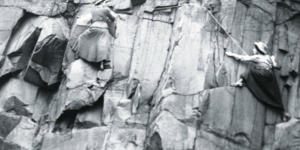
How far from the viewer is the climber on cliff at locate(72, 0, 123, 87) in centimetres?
2666

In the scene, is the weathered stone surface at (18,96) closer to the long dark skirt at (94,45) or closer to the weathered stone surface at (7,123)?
the weathered stone surface at (7,123)

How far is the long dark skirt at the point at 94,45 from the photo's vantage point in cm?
2677

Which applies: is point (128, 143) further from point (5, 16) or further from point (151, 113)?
point (5, 16)

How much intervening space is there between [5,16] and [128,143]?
7265 millimetres

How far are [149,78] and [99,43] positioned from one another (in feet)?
7.05

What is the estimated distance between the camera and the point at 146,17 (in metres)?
27.1


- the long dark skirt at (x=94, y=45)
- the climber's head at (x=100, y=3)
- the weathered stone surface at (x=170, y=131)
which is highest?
the climber's head at (x=100, y=3)

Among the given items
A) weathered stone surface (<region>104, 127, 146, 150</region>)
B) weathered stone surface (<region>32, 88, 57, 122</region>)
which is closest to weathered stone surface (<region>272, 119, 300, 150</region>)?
weathered stone surface (<region>104, 127, 146, 150</region>)

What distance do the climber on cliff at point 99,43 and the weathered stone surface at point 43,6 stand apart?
70.2 inches

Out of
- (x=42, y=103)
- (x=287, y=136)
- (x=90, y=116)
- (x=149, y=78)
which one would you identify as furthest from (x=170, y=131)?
(x=42, y=103)

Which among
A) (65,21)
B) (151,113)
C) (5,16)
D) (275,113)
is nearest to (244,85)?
(275,113)

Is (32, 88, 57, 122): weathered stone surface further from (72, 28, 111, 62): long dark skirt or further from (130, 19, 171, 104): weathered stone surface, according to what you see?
(130, 19, 171, 104): weathered stone surface

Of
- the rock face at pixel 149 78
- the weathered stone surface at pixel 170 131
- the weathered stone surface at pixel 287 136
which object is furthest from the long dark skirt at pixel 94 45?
the weathered stone surface at pixel 287 136

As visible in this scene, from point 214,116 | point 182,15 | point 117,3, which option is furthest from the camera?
point 117,3
